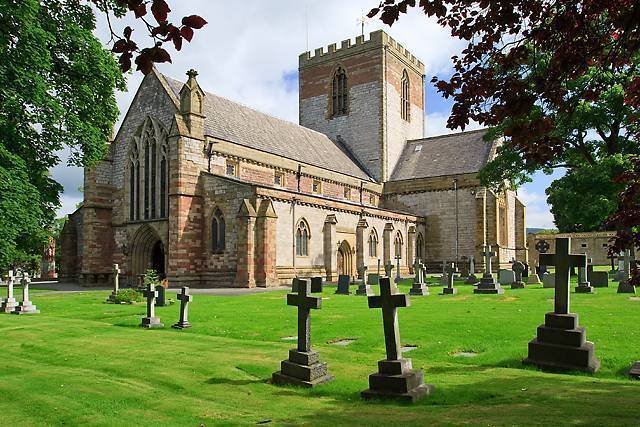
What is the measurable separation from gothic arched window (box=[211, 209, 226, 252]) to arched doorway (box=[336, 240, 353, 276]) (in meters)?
8.76

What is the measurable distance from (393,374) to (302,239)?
2482 centimetres

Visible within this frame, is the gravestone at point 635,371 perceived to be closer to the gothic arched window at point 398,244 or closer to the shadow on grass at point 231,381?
the shadow on grass at point 231,381

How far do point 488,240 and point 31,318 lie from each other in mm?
32467

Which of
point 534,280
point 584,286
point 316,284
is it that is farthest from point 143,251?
point 316,284

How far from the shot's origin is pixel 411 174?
154 ft

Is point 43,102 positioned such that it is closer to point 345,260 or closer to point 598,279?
point 598,279

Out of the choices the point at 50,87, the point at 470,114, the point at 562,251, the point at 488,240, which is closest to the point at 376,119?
the point at 488,240

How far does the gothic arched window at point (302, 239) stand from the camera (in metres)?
31.3

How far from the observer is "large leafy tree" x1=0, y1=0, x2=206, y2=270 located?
13.8 metres

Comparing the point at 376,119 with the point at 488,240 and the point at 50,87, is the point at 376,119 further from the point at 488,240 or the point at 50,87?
the point at 50,87

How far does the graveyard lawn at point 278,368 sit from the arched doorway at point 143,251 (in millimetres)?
16124

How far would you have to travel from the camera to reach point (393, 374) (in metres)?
6.90

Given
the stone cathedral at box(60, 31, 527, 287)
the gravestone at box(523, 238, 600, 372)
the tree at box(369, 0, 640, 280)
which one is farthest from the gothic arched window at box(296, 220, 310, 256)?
the tree at box(369, 0, 640, 280)

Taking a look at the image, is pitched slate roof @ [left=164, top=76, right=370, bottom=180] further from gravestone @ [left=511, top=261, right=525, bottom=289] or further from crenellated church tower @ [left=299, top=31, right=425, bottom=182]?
gravestone @ [left=511, top=261, right=525, bottom=289]
